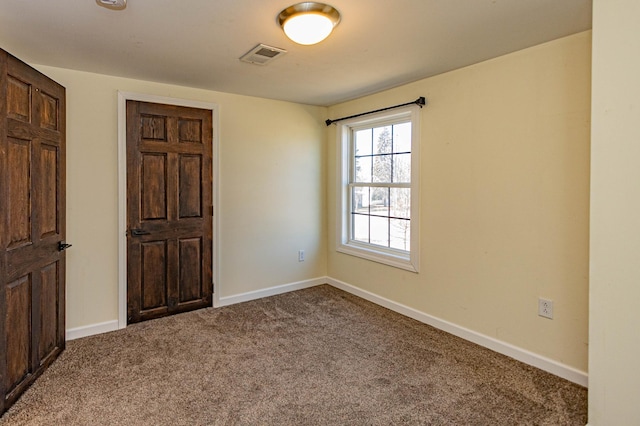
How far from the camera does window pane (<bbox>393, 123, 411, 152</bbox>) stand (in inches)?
144

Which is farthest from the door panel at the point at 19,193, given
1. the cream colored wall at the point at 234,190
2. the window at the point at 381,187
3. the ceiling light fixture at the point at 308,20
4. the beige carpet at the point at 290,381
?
the window at the point at 381,187

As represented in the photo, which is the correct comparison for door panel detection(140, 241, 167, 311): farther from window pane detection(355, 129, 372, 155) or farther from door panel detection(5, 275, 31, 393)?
window pane detection(355, 129, 372, 155)

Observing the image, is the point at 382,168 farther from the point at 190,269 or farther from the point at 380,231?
the point at 190,269

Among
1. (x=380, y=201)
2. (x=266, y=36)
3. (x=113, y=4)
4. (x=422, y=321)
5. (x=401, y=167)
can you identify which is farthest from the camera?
(x=380, y=201)

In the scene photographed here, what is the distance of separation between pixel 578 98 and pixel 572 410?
6.15 feet

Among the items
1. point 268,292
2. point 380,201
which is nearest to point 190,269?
point 268,292

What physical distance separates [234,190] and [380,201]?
1.59 metres

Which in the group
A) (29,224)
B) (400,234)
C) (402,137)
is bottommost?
(400,234)

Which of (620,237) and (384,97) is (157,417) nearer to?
(620,237)

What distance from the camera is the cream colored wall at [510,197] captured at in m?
2.38

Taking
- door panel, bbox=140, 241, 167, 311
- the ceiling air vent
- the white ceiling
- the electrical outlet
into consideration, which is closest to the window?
the white ceiling

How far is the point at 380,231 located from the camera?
4074 millimetres

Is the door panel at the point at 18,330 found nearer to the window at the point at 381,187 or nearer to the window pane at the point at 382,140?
the window at the point at 381,187

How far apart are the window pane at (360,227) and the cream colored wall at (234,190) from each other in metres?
0.43
